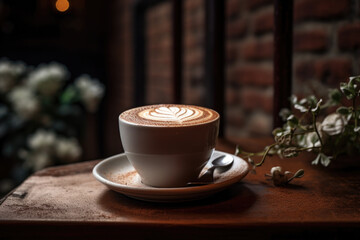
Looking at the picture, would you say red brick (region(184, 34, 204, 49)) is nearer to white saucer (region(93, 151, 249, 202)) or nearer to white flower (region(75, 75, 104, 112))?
white flower (region(75, 75, 104, 112))

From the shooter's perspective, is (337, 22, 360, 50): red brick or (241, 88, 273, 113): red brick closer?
(337, 22, 360, 50): red brick

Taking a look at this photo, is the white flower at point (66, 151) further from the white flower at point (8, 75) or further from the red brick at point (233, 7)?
the red brick at point (233, 7)

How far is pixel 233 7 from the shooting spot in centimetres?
166

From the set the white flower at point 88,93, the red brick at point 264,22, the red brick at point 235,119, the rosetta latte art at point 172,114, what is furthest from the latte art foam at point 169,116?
the white flower at point 88,93

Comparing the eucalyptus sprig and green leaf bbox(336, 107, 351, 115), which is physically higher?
green leaf bbox(336, 107, 351, 115)

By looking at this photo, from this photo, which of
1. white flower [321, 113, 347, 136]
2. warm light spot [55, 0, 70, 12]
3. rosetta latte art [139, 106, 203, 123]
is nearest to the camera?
rosetta latte art [139, 106, 203, 123]

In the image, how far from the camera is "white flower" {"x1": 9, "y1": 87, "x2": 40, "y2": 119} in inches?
61.5

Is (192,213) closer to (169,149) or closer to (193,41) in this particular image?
(169,149)

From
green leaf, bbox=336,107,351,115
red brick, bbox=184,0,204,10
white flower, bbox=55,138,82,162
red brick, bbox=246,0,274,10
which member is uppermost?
red brick, bbox=184,0,204,10

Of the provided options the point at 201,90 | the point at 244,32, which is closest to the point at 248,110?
the point at 244,32

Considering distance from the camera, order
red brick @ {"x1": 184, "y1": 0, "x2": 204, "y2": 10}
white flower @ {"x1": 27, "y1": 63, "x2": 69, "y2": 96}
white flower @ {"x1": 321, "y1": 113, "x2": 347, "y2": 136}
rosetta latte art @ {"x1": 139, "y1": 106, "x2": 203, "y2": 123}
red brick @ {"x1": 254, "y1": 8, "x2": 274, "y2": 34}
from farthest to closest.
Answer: red brick @ {"x1": 184, "y1": 0, "x2": 204, "y2": 10} → white flower @ {"x1": 27, "y1": 63, "x2": 69, "y2": 96} → red brick @ {"x1": 254, "y1": 8, "x2": 274, "y2": 34} → white flower @ {"x1": 321, "y1": 113, "x2": 347, "y2": 136} → rosetta latte art @ {"x1": 139, "y1": 106, "x2": 203, "y2": 123}

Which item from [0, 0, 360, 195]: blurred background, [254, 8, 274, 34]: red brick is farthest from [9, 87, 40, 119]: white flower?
[254, 8, 274, 34]: red brick

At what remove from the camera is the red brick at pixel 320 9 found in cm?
100

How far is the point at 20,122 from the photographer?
1659mm
